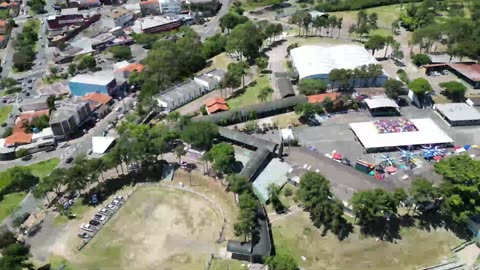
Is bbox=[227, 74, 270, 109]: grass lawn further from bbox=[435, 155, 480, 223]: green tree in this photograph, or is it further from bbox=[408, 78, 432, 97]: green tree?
bbox=[435, 155, 480, 223]: green tree

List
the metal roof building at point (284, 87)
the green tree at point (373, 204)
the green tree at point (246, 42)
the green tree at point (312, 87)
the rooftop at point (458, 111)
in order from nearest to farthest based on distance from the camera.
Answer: the green tree at point (373, 204)
the rooftop at point (458, 111)
the green tree at point (312, 87)
the metal roof building at point (284, 87)
the green tree at point (246, 42)

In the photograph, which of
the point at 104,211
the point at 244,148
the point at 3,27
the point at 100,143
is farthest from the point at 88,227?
the point at 3,27

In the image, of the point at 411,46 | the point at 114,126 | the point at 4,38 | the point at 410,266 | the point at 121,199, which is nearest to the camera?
the point at 410,266

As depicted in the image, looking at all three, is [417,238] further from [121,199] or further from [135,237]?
[121,199]

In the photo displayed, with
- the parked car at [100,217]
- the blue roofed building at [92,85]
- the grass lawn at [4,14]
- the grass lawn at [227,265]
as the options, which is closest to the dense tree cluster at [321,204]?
the grass lawn at [227,265]

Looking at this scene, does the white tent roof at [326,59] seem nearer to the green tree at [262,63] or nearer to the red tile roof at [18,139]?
the green tree at [262,63]

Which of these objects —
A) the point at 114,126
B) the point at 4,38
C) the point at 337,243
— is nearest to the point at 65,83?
the point at 114,126
